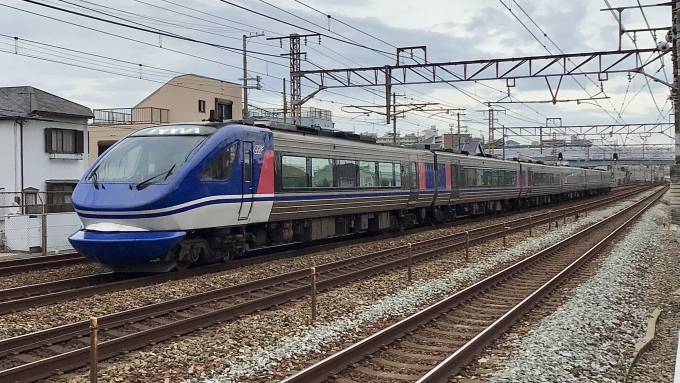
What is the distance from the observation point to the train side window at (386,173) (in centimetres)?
1973

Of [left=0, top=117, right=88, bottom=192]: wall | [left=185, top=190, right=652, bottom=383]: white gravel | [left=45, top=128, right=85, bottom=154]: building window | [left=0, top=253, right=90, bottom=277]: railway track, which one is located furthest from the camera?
[left=45, top=128, right=85, bottom=154]: building window

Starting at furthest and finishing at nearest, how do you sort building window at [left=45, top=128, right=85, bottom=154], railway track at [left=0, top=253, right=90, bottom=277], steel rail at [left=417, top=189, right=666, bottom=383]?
building window at [left=45, top=128, right=85, bottom=154]
railway track at [left=0, top=253, right=90, bottom=277]
steel rail at [left=417, top=189, right=666, bottom=383]

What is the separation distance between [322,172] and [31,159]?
1378 centimetres

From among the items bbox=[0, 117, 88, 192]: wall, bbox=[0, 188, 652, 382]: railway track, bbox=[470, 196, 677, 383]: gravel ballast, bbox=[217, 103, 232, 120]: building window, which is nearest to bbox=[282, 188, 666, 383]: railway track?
bbox=[470, 196, 677, 383]: gravel ballast

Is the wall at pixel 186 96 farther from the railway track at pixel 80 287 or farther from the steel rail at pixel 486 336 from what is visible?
the steel rail at pixel 486 336

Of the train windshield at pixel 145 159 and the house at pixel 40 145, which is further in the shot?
the house at pixel 40 145

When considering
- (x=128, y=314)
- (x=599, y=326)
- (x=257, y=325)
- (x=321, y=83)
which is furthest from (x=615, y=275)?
(x=321, y=83)

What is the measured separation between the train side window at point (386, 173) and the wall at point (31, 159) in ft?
43.9

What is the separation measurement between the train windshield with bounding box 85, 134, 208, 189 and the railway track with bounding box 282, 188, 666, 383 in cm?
534

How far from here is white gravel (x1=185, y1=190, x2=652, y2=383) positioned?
6.93 meters

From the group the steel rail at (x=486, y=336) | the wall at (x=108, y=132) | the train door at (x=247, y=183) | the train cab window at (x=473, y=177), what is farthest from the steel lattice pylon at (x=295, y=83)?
the steel rail at (x=486, y=336)

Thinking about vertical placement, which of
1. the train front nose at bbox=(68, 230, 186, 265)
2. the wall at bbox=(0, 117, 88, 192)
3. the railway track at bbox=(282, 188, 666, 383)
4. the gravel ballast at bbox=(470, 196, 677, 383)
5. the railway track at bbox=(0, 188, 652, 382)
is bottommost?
the gravel ballast at bbox=(470, 196, 677, 383)

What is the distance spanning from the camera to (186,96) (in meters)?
39.8

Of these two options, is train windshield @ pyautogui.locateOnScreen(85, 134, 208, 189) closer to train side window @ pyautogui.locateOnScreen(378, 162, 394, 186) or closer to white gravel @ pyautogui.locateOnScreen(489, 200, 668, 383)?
white gravel @ pyautogui.locateOnScreen(489, 200, 668, 383)
